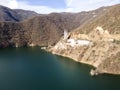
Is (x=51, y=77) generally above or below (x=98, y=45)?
below

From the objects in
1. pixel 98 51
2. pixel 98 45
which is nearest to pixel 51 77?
pixel 98 51

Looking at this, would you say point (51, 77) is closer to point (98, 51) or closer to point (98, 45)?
point (98, 51)

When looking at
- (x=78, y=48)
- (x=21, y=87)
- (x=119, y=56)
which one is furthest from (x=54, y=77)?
(x=78, y=48)

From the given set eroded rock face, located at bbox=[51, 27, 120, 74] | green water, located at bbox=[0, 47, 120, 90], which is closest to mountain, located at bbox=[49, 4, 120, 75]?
eroded rock face, located at bbox=[51, 27, 120, 74]

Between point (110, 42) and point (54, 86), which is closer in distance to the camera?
point (54, 86)

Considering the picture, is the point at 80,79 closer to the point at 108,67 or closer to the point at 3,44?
the point at 108,67

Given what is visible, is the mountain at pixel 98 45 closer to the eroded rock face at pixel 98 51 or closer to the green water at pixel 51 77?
the eroded rock face at pixel 98 51

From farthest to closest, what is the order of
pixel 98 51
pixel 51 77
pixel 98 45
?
pixel 98 45 < pixel 98 51 < pixel 51 77

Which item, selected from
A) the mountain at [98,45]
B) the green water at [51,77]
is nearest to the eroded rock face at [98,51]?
the mountain at [98,45]
